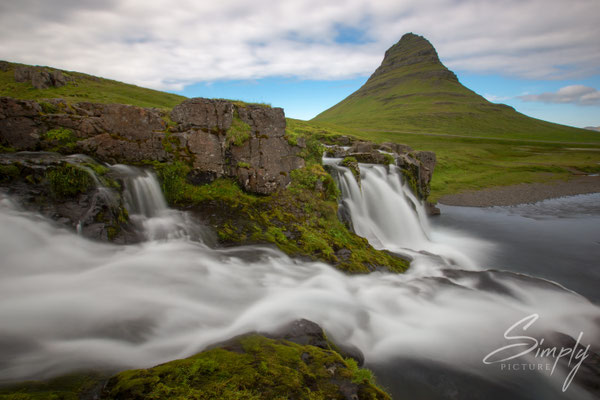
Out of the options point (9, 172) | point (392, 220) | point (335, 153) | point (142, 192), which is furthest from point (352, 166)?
point (9, 172)

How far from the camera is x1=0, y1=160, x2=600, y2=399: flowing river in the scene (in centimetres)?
537

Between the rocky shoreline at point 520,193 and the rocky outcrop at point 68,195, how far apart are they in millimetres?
34997

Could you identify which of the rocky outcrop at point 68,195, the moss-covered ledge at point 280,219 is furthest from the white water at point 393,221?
the rocky outcrop at point 68,195

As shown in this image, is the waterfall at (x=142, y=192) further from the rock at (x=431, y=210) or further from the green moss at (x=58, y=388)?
the rock at (x=431, y=210)

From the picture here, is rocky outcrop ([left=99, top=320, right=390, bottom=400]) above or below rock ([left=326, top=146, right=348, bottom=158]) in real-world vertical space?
below

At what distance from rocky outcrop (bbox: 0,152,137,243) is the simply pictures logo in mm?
11269

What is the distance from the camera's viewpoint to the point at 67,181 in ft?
29.7

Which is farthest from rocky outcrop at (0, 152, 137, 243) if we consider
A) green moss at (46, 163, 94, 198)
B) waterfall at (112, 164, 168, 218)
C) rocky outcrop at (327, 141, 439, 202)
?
rocky outcrop at (327, 141, 439, 202)

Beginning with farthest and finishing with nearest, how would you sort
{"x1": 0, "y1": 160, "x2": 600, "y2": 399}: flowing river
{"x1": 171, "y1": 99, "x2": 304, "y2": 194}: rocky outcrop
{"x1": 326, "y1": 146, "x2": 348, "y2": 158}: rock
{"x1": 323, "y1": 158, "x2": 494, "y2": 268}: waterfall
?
{"x1": 326, "y1": 146, "x2": 348, "y2": 158}: rock < {"x1": 323, "y1": 158, "x2": 494, "y2": 268}: waterfall < {"x1": 171, "y1": 99, "x2": 304, "y2": 194}: rocky outcrop < {"x1": 0, "y1": 160, "x2": 600, "y2": 399}: flowing river

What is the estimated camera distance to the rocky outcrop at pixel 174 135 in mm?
10664

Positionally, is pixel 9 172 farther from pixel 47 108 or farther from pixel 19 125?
pixel 47 108

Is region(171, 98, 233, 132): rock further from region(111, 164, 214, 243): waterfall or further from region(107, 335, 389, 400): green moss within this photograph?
region(107, 335, 389, 400): green moss

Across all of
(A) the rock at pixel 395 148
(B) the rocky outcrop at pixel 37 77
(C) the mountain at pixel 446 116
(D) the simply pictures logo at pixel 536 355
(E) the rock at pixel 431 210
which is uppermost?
(C) the mountain at pixel 446 116

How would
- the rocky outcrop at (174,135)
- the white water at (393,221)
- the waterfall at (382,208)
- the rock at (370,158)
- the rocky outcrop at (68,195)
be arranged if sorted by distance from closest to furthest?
1. the rocky outcrop at (68,195)
2. the rocky outcrop at (174,135)
3. the white water at (393,221)
4. the waterfall at (382,208)
5. the rock at (370,158)
